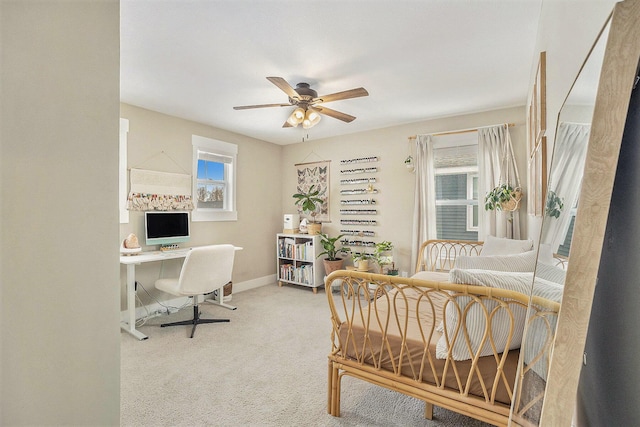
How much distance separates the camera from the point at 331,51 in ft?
7.87

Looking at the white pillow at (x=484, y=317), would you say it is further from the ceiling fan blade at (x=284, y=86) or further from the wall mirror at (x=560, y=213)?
the ceiling fan blade at (x=284, y=86)

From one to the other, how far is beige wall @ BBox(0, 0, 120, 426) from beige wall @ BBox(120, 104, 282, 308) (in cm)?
304

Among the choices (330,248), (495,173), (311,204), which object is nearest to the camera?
(495,173)

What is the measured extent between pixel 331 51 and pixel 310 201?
273 centimetres

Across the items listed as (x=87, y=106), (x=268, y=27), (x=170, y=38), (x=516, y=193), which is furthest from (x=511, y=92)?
(x=87, y=106)

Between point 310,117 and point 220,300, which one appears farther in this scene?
point 220,300

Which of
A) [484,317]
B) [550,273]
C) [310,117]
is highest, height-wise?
[310,117]

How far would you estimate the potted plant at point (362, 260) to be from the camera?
4.30m

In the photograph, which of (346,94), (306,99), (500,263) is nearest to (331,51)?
(346,94)

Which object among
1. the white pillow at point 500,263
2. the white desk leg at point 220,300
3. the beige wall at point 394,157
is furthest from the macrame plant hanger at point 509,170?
the white desk leg at point 220,300

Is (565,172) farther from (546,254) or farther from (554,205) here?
(546,254)

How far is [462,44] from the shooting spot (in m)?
2.32

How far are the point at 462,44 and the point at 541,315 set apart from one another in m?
2.14

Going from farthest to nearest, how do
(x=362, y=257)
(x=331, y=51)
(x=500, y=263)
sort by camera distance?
1. (x=362, y=257)
2. (x=331, y=51)
3. (x=500, y=263)
